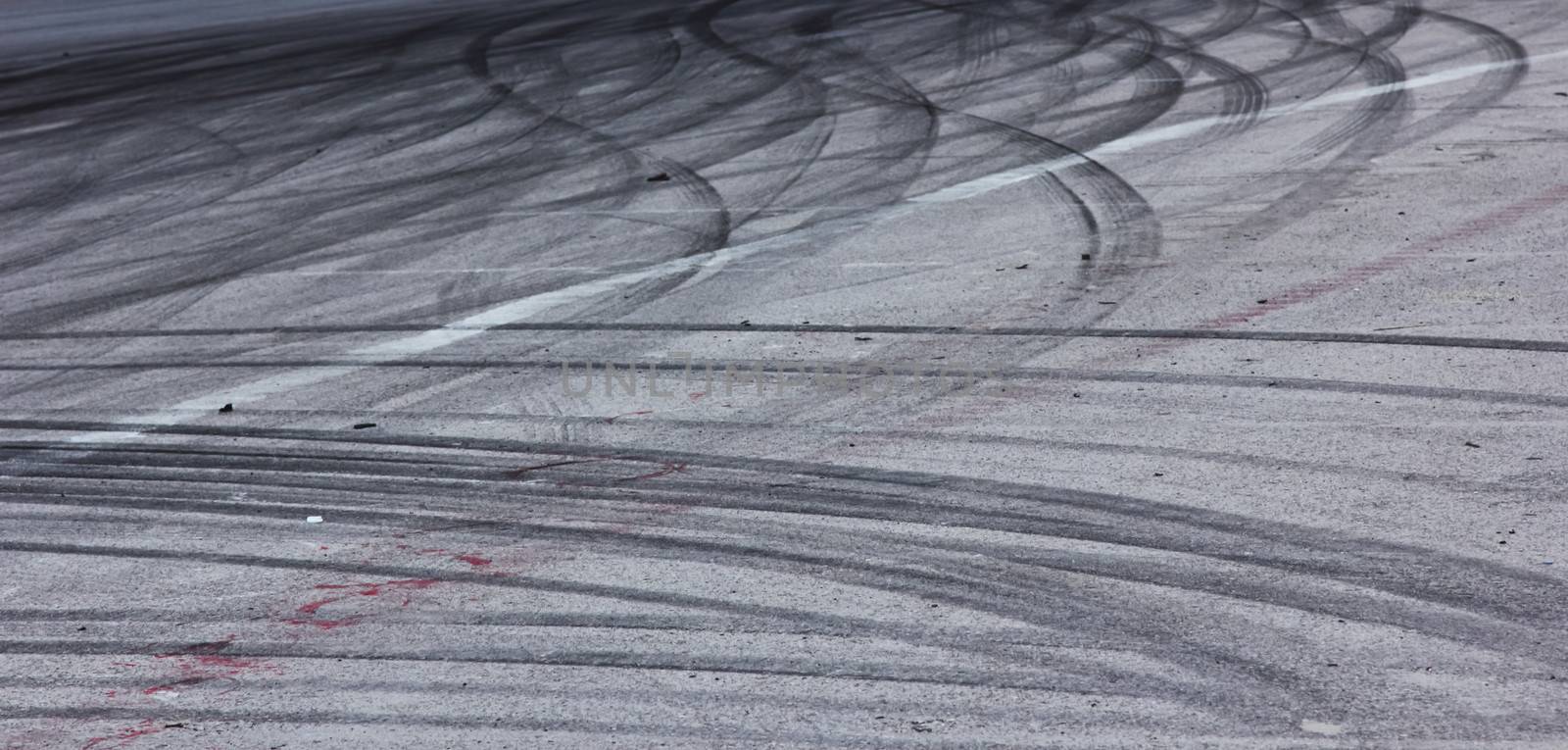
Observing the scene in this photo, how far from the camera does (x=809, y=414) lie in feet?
24.1

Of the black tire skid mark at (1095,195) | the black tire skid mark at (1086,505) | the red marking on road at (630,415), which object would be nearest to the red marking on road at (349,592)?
the black tire skid mark at (1086,505)

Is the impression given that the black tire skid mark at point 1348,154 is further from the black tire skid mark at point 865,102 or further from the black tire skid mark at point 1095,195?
the black tire skid mark at point 865,102

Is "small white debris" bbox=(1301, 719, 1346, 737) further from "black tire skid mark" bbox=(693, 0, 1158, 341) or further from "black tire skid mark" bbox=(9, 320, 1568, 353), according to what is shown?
"black tire skid mark" bbox=(693, 0, 1158, 341)

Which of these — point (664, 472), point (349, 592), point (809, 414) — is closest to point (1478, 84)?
point (809, 414)

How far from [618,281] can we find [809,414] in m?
2.52

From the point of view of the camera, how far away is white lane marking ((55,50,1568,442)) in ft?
26.3

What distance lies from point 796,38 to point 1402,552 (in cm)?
1223

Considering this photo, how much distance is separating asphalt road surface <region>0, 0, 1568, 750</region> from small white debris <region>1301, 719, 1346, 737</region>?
24 mm

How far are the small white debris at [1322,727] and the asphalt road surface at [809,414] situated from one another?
0.02m

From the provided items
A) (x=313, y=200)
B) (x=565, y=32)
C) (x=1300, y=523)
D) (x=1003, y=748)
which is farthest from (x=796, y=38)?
(x=1003, y=748)

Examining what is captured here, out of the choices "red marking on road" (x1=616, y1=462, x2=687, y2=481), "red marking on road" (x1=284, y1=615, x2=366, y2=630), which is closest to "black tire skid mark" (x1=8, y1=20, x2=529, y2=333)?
"red marking on road" (x1=616, y1=462, x2=687, y2=481)

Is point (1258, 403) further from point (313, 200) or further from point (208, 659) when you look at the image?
point (313, 200)

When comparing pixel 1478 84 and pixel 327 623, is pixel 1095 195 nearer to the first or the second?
pixel 1478 84

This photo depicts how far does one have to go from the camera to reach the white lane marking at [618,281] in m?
8.03
